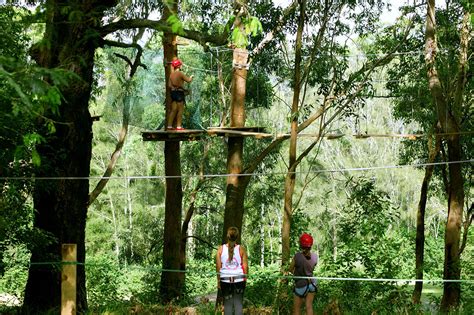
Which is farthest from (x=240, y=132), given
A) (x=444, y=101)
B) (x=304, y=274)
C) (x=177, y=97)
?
(x=304, y=274)

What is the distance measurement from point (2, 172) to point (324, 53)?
8.29m

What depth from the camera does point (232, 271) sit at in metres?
6.24

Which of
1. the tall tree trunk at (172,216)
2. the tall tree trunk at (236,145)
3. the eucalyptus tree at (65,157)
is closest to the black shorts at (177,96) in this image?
the tall tree trunk at (236,145)

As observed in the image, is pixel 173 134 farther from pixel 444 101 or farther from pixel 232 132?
pixel 444 101

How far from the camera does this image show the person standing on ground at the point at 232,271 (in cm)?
622

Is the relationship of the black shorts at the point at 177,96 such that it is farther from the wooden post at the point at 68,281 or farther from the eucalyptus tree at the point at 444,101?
the wooden post at the point at 68,281

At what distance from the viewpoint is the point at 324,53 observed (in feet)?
44.9

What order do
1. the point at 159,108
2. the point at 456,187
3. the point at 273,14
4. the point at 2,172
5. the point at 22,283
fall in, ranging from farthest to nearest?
the point at 159,108 < the point at 22,283 < the point at 273,14 < the point at 456,187 < the point at 2,172

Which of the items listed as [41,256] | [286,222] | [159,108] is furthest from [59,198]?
[159,108]

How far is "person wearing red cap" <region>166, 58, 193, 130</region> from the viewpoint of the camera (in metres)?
10.1

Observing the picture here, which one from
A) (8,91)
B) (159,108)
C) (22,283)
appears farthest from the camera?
(159,108)

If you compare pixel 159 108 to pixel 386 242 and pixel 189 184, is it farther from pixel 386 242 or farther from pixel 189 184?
pixel 386 242

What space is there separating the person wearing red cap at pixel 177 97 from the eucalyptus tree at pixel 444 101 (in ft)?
11.6

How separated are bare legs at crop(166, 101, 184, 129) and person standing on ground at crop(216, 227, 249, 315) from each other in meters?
4.09
